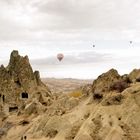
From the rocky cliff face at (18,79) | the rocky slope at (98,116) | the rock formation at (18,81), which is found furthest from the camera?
the rocky cliff face at (18,79)

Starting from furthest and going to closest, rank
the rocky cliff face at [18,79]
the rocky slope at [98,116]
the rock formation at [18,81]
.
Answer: the rocky cliff face at [18,79], the rock formation at [18,81], the rocky slope at [98,116]

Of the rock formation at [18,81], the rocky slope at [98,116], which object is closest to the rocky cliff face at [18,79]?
the rock formation at [18,81]

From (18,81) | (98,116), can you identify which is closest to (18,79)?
(18,81)

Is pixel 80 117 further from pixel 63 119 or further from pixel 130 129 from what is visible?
pixel 130 129

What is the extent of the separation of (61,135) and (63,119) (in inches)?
108

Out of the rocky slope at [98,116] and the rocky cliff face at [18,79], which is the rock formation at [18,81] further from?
the rocky slope at [98,116]

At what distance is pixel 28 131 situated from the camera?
5156 centimetres

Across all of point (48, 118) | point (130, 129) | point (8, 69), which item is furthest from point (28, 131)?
point (8, 69)

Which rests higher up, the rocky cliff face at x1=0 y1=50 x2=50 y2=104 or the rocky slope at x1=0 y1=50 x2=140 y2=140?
the rocky cliff face at x1=0 y1=50 x2=50 y2=104

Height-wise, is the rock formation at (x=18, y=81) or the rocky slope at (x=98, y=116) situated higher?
the rock formation at (x=18, y=81)

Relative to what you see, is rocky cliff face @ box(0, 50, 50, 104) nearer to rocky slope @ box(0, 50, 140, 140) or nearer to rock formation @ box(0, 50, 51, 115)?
rock formation @ box(0, 50, 51, 115)

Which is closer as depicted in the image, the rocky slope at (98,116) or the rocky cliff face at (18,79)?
the rocky slope at (98,116)

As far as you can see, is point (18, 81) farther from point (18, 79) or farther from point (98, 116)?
point (98, 116)

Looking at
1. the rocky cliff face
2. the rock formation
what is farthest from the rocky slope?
the rocky cliff face
